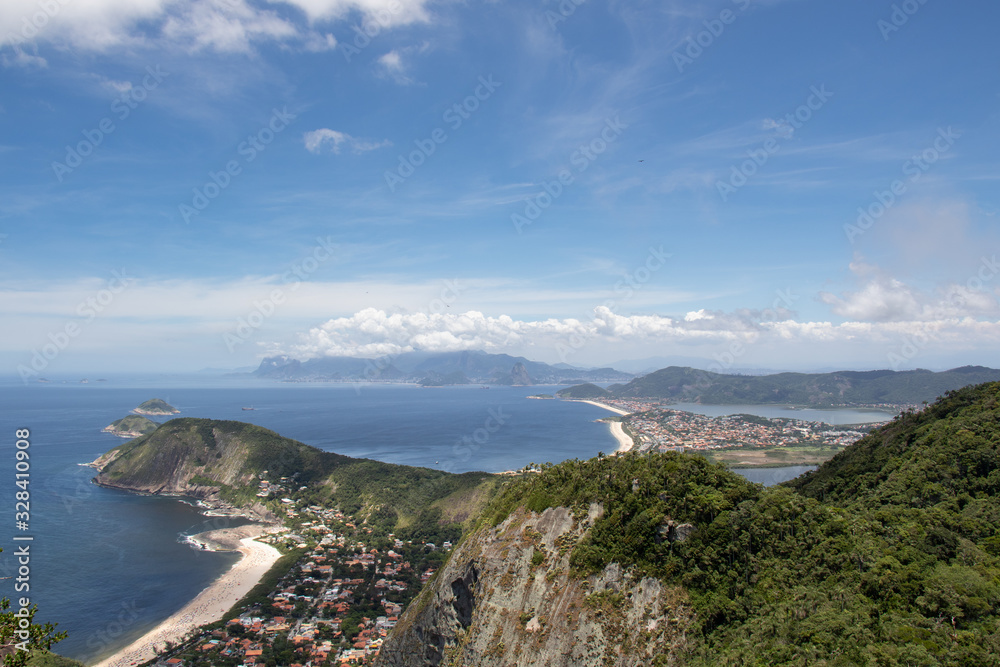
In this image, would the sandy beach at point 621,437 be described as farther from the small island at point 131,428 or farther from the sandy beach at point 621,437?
the small island at point 131,428

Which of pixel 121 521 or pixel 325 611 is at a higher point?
pixel 325 611

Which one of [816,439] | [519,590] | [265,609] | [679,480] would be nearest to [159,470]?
[265,609]

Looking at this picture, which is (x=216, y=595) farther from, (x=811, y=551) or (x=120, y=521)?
(x=811, y=551)

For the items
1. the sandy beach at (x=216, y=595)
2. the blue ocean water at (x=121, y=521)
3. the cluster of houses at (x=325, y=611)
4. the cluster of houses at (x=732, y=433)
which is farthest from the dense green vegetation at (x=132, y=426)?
the cluster of houses at (x=732, y=433)

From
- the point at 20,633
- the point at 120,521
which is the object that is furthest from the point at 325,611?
the point at 120,521

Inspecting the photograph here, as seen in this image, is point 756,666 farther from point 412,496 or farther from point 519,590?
point 412,496

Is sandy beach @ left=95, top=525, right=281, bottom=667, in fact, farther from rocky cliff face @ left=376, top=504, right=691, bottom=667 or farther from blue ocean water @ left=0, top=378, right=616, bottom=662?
rocky cliff face @ left=376, top=504, right=691, bottom=667
